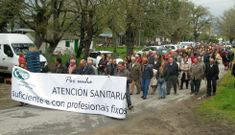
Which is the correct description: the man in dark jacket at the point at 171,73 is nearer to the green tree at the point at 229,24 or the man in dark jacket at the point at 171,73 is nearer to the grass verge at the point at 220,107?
the grass verge at the point at 220,107

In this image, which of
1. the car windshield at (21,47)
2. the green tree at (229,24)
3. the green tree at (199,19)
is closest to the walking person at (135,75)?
the car windshield at (21,47)

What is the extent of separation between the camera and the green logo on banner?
1781 centimetres

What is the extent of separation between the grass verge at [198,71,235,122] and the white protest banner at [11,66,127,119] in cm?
307

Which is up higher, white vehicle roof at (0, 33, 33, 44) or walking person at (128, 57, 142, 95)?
white vehicle roof at (0, 33, 33, 44)

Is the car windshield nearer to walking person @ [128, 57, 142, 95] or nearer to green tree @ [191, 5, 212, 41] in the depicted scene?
walking person @ [128, 57, 142, 95]

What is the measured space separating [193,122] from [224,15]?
329 feet

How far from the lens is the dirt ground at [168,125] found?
44.1 ft

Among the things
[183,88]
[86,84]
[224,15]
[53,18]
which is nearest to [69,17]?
[53,18]

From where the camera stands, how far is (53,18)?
34.1 meters

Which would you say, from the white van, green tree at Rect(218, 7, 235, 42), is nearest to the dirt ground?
the white van

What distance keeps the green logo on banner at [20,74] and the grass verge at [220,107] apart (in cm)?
632

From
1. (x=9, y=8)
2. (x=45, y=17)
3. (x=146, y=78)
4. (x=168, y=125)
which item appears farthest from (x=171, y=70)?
(x=9, y=8)

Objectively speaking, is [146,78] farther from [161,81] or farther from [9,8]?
[9,8]

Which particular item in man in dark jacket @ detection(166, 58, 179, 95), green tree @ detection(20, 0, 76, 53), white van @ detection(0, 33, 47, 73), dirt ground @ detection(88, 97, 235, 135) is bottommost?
dirt ground @ detection(88, 97, 235, 135)
